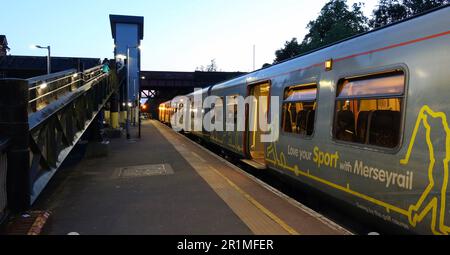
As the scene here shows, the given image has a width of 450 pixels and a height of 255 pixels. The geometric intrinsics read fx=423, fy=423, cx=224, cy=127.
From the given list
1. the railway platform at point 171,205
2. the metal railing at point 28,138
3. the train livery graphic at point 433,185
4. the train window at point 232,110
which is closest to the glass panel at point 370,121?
the train livery graphic at point 433,185

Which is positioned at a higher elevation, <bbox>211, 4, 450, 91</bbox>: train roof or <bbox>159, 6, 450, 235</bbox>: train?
<bbox>211, 4, 450, 91</bbox>: train roof

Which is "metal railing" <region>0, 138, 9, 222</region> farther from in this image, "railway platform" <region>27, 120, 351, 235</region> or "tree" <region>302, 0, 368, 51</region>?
"tree" <region>302, 0, 368, 51</region>

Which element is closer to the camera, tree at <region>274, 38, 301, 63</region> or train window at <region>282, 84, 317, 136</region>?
train window at <region>282, 84, 317, 136</region>

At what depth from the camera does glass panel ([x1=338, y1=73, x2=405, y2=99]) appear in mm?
4887

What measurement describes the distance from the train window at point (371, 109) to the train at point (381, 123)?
0.04 feet

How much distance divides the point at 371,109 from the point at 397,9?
172ft

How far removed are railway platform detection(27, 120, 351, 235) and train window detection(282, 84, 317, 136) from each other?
4.23 ft

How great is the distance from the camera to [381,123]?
520 cm

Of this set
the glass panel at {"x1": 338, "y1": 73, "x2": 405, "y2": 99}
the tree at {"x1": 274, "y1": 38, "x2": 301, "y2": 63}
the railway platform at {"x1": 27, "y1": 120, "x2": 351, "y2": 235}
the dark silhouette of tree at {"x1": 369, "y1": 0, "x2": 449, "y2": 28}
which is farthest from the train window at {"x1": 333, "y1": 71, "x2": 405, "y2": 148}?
the tree at {"x1": 274, "y1": 38, "x2": 301, "y2": 63}

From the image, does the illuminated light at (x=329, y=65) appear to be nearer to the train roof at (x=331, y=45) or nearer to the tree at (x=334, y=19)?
the train roof at (x=331, y=45)

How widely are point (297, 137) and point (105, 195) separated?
382 centimetres

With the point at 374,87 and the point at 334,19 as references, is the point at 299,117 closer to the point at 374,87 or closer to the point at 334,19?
the point at 374,87

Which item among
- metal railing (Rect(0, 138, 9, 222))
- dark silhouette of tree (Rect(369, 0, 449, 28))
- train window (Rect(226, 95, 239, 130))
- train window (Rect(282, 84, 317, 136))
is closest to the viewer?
metal railing (Rect(0, 138, 9, 222))
